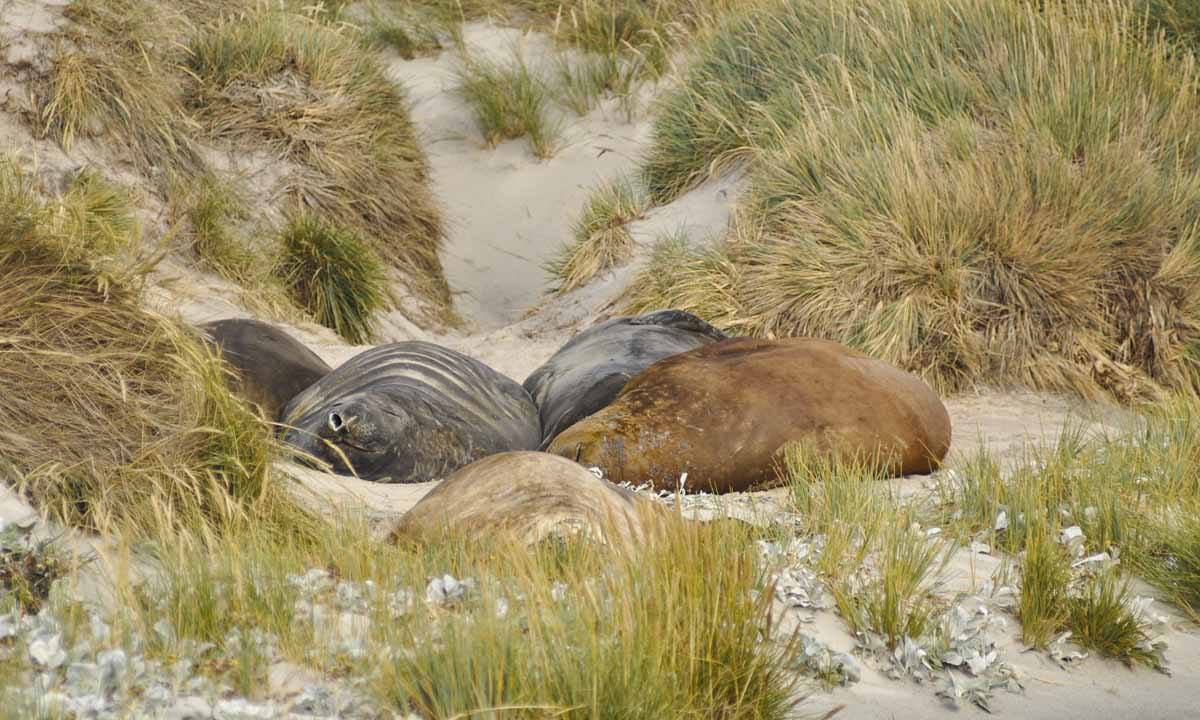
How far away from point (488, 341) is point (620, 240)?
1118mm

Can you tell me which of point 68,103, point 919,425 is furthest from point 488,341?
point 919,425

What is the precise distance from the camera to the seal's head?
4.44 metres

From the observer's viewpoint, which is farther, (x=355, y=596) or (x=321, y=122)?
(x=321, y=122)

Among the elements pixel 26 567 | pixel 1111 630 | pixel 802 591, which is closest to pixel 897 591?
pixel 802 591

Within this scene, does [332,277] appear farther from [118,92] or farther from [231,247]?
[118,92]

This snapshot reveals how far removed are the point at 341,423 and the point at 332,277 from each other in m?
3.70

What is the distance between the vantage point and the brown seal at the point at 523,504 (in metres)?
3.07

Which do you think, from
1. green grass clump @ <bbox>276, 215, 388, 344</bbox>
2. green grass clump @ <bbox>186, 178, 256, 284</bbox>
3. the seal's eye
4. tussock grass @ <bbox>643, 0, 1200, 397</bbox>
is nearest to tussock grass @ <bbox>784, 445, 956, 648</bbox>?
the seal's eye

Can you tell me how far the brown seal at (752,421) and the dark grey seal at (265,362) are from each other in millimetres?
1264

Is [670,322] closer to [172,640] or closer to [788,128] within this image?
[788,128]

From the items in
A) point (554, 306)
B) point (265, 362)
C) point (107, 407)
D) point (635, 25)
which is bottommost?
point (554, 306)

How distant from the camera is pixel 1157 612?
10.6 ft

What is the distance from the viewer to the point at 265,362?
205 inches

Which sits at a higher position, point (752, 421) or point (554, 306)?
point (752, 421)
